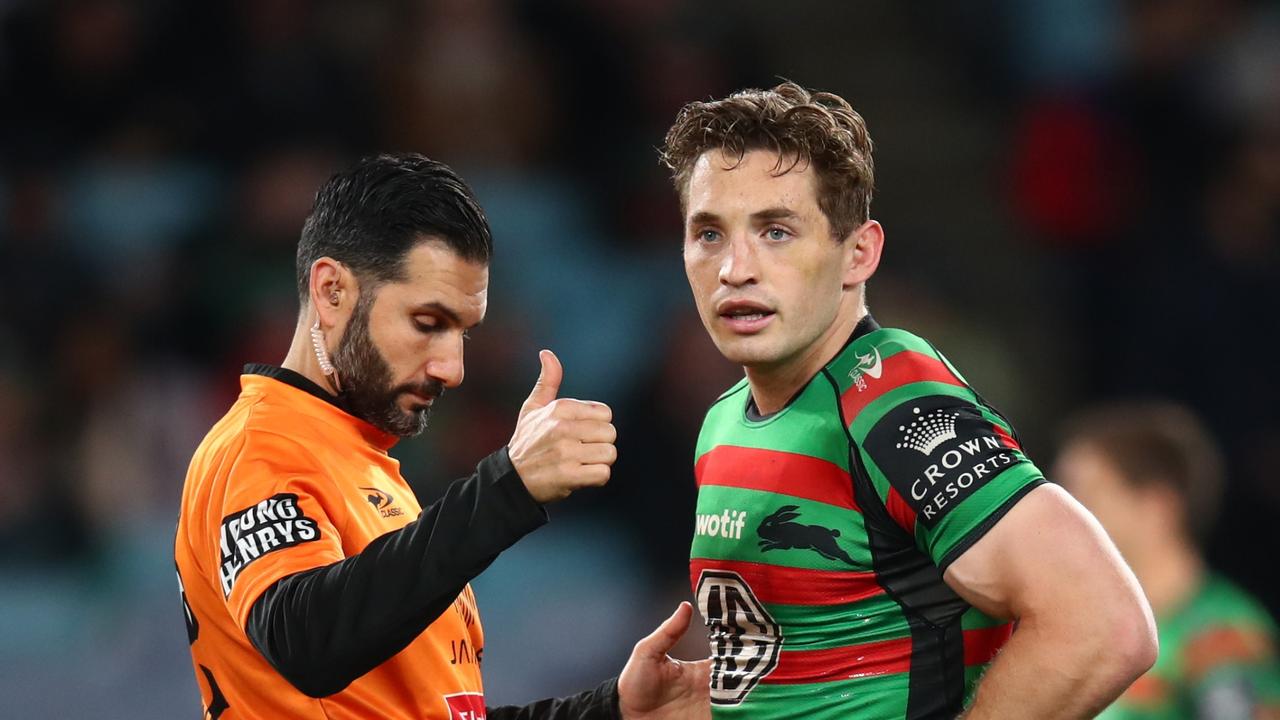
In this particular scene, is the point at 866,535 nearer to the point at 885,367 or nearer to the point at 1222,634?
the point at 885,367

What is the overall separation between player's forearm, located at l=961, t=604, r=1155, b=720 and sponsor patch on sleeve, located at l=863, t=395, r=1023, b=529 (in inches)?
11.4

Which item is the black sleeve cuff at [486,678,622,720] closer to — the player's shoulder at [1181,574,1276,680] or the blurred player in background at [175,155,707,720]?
the blurred player in background at [175,155,707,720]

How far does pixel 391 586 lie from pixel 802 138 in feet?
4.42

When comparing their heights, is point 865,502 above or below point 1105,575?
above

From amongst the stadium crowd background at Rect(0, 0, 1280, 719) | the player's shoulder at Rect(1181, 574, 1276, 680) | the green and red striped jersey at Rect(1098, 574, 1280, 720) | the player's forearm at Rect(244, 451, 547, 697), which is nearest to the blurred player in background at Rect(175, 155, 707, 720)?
the player's forearm at Rect(244, 451, 547, 697)

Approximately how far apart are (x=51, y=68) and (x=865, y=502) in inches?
296

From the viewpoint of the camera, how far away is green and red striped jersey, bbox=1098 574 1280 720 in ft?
18.6

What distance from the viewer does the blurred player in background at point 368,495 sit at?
9.92ft

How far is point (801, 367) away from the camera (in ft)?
11.8

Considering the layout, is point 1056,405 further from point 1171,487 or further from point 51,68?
point 51,68

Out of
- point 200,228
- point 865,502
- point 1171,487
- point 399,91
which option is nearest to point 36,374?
point 200,228

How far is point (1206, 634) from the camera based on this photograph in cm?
585

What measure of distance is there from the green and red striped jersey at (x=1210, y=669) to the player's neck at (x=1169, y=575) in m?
0.03

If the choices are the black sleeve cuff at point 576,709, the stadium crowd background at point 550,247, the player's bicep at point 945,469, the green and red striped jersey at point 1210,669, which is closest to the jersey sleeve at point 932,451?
the player's bicep at point 945,469
